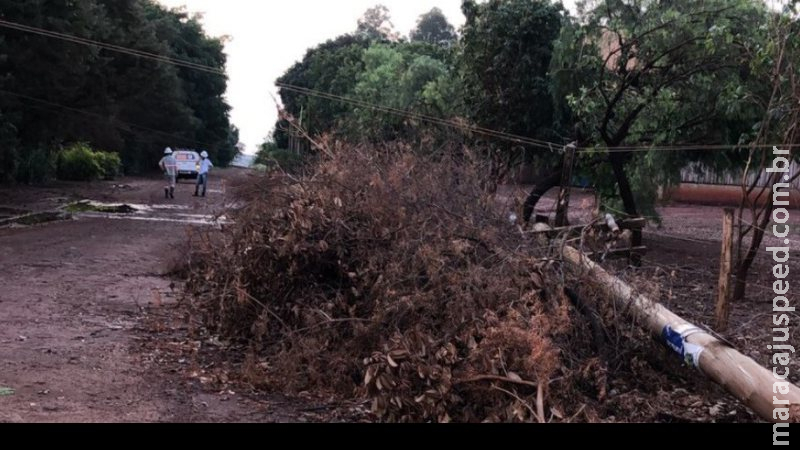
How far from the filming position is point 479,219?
7355 millimetres

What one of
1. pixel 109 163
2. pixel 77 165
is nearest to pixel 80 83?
pixel 77 165

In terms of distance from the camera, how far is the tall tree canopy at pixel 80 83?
20156mm

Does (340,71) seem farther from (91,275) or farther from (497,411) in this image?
(497,411)

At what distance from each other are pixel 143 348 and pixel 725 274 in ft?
18.1

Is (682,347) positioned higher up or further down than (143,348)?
higher up

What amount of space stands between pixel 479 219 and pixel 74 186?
2912cm

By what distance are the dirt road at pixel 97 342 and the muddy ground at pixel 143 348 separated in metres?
0.01

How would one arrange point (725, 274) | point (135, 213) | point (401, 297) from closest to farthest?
point (401, 297) → point (725, 274) → point (135, 213)

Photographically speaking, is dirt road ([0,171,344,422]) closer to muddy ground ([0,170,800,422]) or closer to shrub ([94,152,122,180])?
muddy ground ([0,170,800,422])

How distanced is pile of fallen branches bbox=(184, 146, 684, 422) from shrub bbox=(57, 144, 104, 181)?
32.1 m

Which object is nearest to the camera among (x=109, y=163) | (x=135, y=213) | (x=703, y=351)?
(x=703, y=351)

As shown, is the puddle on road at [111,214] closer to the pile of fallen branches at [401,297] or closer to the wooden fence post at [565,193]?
the wooden fence post at [565,193]

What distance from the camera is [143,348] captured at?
7465 millimetres

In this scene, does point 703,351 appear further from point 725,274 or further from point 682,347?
point 725,274
